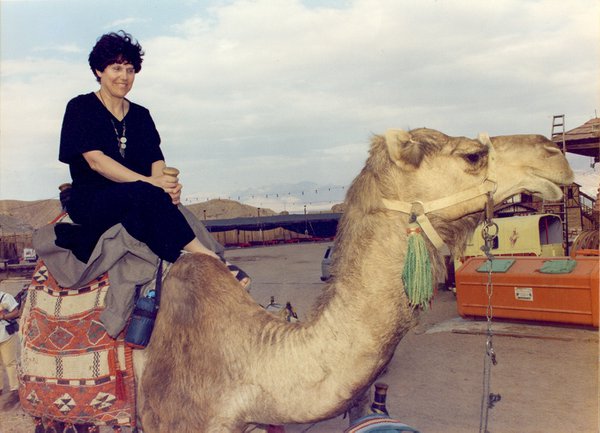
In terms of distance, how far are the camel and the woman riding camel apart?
2.12 feet

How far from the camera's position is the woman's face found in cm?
336

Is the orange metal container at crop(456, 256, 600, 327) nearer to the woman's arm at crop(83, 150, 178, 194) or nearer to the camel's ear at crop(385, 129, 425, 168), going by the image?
the camel's ear at crop(385, 129, 425, 168)

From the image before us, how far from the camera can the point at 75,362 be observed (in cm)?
314

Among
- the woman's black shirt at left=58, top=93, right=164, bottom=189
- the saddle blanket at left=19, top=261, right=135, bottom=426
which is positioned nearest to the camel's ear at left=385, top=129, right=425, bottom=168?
the woman's black shirt at left=58, top=93, right=164, bottom=189

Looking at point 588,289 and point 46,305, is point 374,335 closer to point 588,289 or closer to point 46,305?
point 46,305

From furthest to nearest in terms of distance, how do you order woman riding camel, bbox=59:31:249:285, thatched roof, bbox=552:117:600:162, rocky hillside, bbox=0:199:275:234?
rocky hillside, bbox=0:199:275:234 < thatched roof, bbox=552:117:600:162 < woman riding camel, bbox=59:31:249:285

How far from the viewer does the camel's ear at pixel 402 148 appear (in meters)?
2.48

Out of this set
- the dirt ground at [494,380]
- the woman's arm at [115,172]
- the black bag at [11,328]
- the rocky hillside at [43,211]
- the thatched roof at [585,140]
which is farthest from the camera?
the rocky hillside at [43,211]

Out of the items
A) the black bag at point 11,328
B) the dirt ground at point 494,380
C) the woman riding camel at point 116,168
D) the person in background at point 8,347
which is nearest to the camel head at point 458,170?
the woman riding camel at point 116,168

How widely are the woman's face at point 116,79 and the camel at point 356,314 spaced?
1717 mm

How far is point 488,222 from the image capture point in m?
2.53

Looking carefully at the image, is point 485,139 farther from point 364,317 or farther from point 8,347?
point 8,347

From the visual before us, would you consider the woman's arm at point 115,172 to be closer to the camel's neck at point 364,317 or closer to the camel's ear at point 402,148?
the camel's neck at point 364,317

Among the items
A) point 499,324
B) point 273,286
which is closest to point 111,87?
point 499,324
